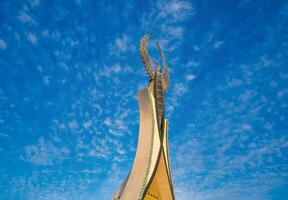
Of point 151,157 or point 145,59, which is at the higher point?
point 145,59

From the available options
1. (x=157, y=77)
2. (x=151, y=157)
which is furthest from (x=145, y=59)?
(x=151, y=157)

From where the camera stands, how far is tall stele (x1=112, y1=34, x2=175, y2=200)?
52.1 ft

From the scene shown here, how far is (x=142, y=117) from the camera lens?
18.0 metres

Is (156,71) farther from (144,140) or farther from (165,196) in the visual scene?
(165,196)

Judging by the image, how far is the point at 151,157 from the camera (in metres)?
16.5

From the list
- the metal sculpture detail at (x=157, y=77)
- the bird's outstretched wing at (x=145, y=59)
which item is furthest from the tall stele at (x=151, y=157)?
the bird's outstretched wing at (x=145, y=59)

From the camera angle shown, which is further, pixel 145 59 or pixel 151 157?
pixel 145 59

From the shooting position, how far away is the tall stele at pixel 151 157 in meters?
15.9

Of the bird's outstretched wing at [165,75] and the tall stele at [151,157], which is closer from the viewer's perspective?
the tall stele at [151,157]

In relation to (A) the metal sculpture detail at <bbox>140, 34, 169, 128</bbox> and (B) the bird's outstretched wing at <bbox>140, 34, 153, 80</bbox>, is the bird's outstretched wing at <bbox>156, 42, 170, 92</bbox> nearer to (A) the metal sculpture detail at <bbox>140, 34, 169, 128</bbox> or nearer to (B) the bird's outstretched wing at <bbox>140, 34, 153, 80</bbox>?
(A) the metal sculpture detail at <bbox>140, 34, 169, 128</bbox>

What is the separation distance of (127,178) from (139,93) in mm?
4431

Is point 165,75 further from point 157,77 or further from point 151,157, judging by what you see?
point 151,157

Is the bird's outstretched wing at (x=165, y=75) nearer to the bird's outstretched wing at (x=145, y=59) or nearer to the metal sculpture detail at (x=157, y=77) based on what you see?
the metal sculpture detail at (x=157, y=77)

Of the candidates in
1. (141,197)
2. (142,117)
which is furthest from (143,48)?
(141,197)
